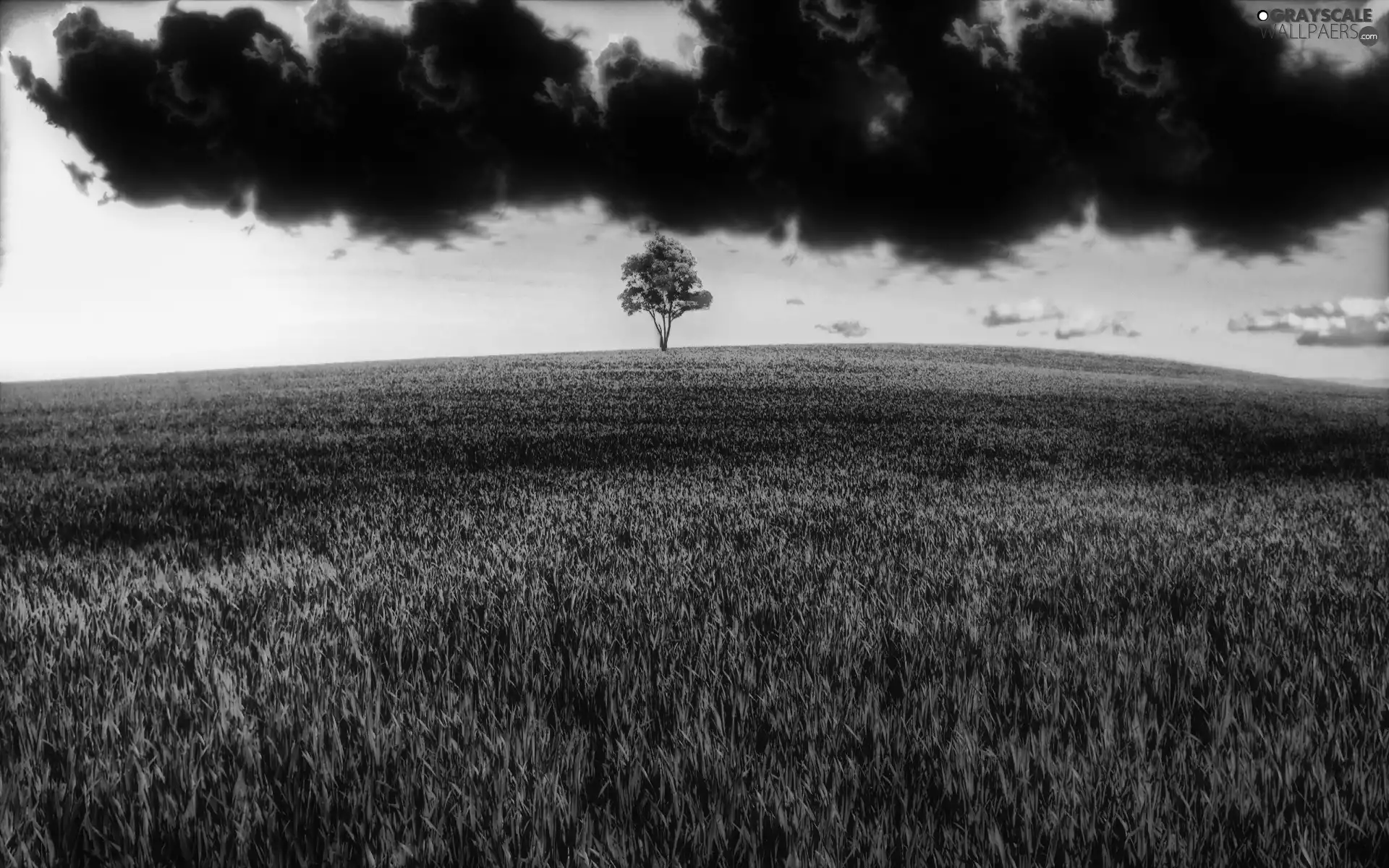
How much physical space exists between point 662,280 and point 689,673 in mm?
66211

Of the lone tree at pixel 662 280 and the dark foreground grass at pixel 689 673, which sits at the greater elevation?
the lone tree at pixel 662 280

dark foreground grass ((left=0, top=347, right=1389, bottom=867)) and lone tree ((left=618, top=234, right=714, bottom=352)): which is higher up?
lone tree ((left=618, top=234, right=714, bottom=352))

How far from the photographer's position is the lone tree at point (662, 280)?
225 feet

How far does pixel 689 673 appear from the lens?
141 inches

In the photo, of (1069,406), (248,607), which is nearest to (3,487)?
(248,607)

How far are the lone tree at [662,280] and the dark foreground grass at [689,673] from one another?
59.9 meters

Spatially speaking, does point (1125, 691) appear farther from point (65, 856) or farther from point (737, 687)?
point (65, 856)

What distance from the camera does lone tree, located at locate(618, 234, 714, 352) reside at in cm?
6844

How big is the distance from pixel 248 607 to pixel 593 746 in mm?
2899

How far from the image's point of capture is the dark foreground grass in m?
2.33

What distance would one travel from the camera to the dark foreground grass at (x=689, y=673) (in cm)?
233

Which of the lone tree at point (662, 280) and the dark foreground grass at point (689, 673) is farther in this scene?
the lone tree at point (662, 280)

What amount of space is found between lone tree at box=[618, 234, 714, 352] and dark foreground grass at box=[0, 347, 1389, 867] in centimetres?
5988

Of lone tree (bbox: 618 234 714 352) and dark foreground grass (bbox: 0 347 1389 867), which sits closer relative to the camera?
dark foreground grass (bbox: 0 347 1389 867)
